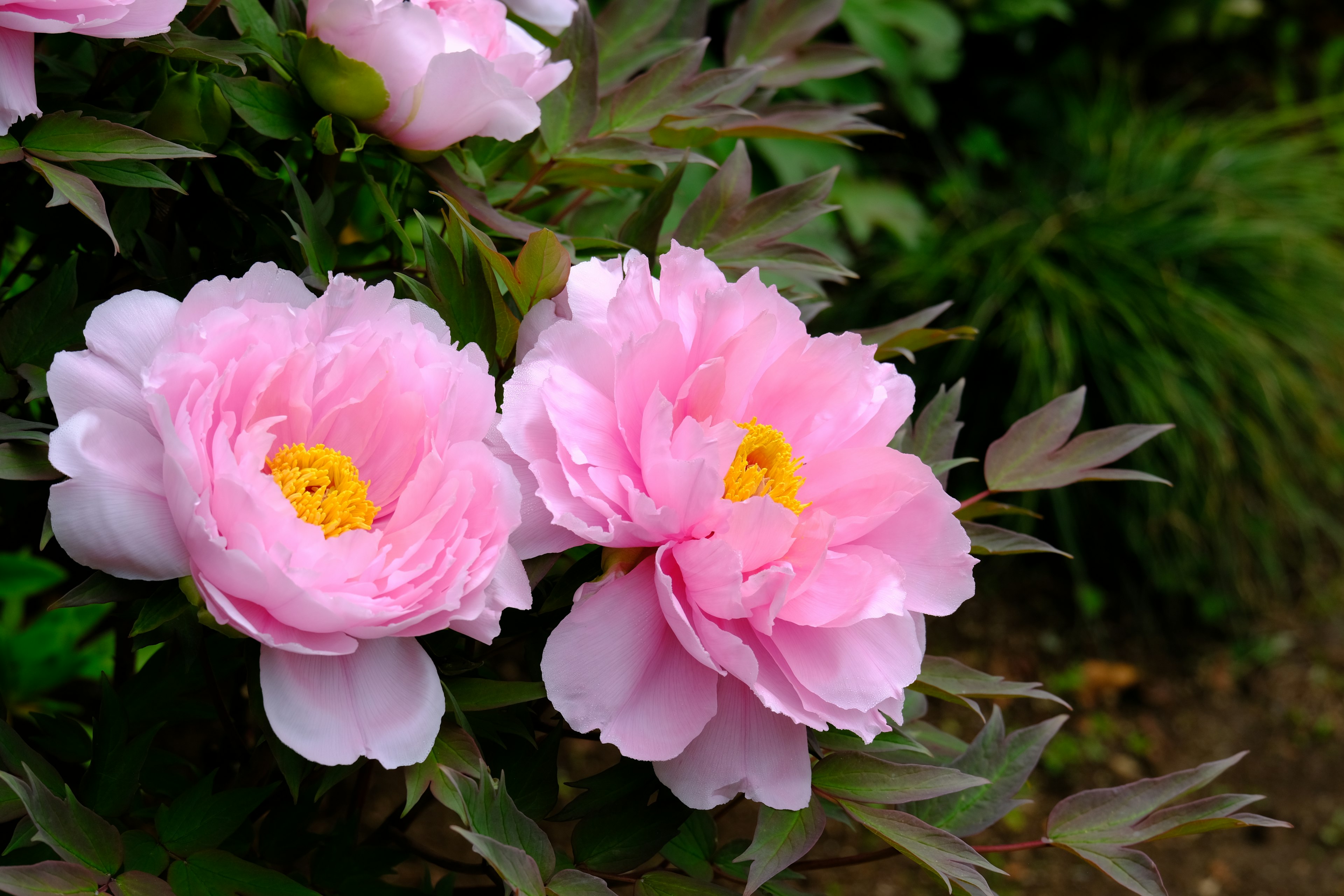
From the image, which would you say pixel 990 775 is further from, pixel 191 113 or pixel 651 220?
pixel 191 113

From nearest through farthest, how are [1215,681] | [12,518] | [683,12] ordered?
1. [12,518]
2. [683,12]
3. [1215,681]

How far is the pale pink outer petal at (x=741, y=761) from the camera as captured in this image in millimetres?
496

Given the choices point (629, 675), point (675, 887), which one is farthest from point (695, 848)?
point (629, 675)

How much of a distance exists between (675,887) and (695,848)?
43 millimetres

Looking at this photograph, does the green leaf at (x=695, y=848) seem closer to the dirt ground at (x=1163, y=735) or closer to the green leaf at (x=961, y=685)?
the green leaf at (x=961, y=685)

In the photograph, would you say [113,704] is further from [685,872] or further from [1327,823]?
[1327,823]

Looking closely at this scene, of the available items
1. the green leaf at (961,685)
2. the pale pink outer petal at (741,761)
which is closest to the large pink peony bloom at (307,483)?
the pale pink outer petal at (741,761)

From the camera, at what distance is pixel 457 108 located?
56 cm

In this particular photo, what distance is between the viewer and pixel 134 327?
476mm

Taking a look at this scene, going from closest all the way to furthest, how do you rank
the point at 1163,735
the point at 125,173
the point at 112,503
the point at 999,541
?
1. the point at 112,503
2. the point at 125,173
3. the point at 999,541
4. the point at 1163,735

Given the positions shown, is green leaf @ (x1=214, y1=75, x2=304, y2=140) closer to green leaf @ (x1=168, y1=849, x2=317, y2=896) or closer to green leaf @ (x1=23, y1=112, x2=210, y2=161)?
green leaf @ (x1=23, y1=112, x2=210, y2=161)

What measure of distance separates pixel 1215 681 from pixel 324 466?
7.40 feet

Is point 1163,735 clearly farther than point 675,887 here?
Yes

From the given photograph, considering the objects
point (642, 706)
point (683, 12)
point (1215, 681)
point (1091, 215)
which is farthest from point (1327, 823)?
point (642, 706)
